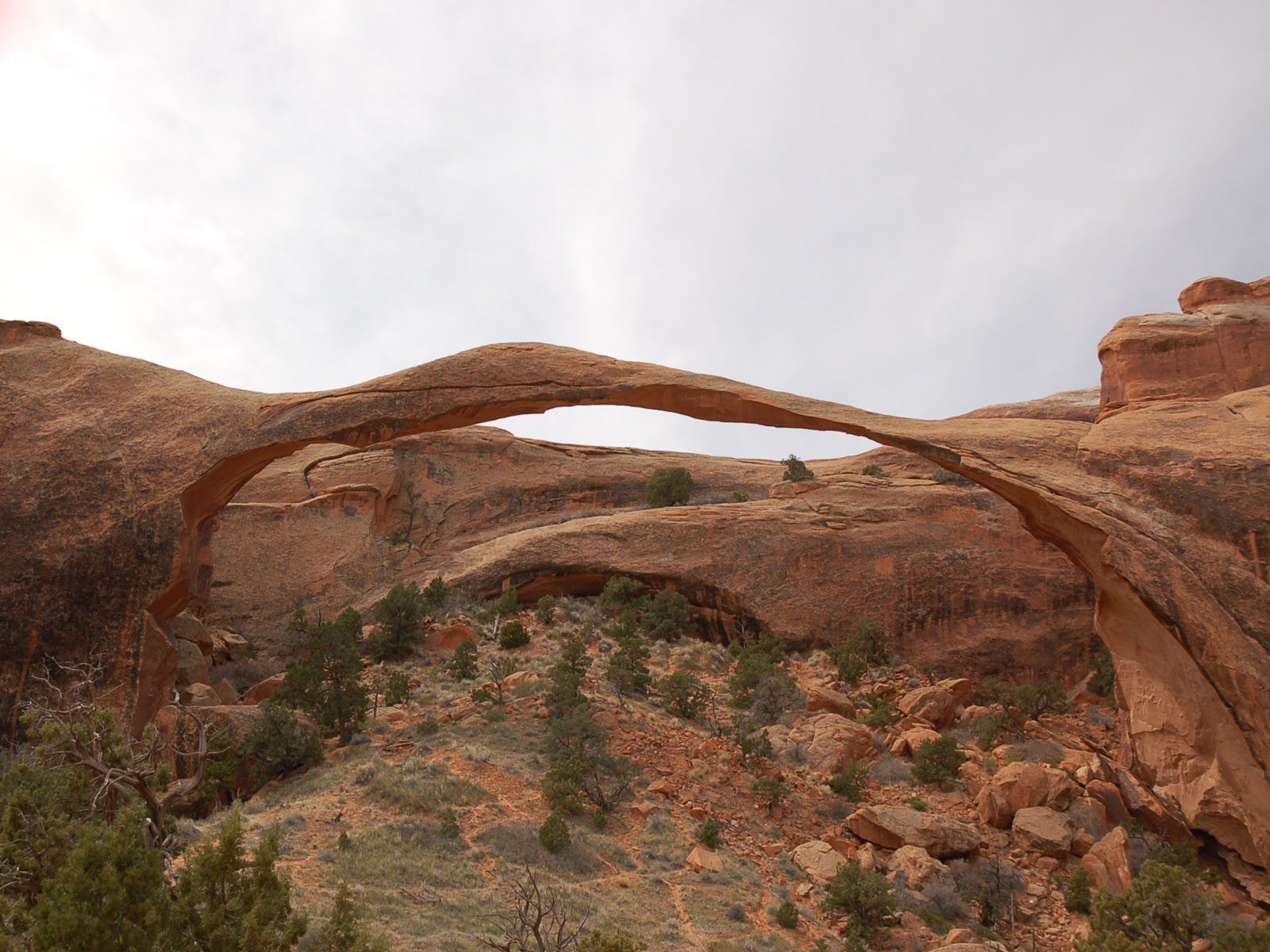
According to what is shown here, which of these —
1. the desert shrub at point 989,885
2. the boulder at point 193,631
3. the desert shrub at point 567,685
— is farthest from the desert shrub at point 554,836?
the boulder at point 193,631

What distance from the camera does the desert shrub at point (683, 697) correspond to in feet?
48.2

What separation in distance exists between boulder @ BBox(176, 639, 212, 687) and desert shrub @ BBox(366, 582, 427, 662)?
10.5 feet

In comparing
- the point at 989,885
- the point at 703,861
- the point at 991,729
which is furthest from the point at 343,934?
the point at 991,729

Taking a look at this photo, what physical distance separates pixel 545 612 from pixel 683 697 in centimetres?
577

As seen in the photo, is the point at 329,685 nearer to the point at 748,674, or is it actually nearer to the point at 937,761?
the point at 748,674

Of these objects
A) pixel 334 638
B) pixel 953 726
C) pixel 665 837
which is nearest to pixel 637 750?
pixel 665 837

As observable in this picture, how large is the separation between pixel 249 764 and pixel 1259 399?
1371 cm

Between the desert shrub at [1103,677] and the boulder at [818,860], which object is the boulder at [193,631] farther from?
the desert shrub at [1103,677]

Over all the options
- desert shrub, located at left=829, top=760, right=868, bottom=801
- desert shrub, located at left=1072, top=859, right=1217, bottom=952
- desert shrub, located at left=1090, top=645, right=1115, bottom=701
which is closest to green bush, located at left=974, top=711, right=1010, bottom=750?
desert shrub, located at left=829, top=760, right=868, bottom=801

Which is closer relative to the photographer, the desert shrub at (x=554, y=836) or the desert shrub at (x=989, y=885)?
the desert shrub at (x=554, y=836)

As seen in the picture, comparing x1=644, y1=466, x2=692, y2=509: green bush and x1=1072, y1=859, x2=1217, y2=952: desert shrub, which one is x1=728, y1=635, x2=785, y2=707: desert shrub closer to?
x1=1072, y1=859, x2=1217, y2=952: desert shrub

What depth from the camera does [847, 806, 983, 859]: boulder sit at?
35.6ft

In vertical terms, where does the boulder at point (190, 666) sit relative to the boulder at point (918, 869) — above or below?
above

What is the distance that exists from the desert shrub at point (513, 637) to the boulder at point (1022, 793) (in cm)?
949
